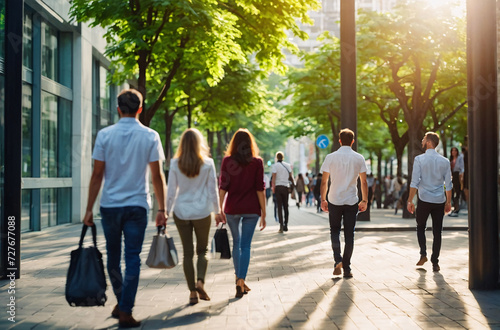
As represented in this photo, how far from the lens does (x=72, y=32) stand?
21.3 meters

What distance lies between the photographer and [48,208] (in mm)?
18922

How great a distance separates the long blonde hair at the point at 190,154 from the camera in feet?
22.4

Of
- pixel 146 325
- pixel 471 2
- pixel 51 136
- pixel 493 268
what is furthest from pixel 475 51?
pixel 51 136

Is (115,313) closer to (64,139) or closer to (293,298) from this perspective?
(293,298)

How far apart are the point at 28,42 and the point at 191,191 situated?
1209cm

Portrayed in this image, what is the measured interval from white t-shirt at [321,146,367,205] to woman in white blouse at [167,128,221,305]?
2.41 m

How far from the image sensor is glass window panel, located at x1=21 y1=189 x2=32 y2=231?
1658cm

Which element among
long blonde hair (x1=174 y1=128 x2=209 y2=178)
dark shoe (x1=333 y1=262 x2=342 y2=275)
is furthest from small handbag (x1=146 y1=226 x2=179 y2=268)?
dark shoe (x1=333 y1=262 x2=342 y2=275)

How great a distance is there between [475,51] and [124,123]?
155 inches

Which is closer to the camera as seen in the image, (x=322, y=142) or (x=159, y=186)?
(x=159, y=186)

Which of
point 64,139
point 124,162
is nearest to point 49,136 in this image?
point 64,139

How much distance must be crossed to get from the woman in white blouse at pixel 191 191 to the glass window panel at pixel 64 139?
13883 millimetres

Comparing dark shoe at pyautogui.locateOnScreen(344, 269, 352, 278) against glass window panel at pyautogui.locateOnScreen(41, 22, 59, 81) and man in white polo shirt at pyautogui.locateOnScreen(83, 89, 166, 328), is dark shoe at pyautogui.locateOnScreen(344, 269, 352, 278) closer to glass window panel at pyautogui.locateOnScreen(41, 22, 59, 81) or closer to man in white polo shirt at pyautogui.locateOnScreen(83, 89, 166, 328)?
man in white polo shirt at pyautogui.locateOnScreen(83, 89, 166, 328)

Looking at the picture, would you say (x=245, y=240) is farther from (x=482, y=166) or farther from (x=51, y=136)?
(x=51, y=136)
